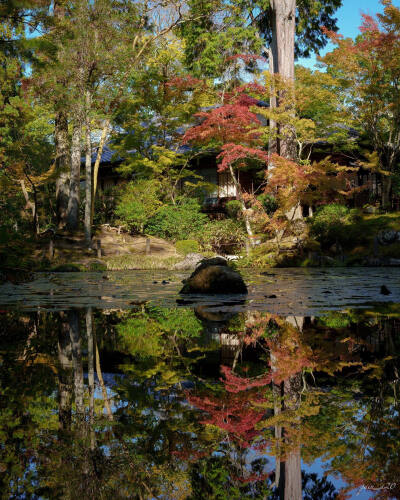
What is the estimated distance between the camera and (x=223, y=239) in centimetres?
1900

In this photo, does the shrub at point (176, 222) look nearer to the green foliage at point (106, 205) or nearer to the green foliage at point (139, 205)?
the green foliage at point (139, 205)

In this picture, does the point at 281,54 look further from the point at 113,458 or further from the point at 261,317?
the point at 113,458

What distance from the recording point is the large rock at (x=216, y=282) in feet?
25.1

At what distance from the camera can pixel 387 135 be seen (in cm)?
1978

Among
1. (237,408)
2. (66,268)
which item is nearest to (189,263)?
(66,268)

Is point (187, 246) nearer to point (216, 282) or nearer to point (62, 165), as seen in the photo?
point (62, 165)

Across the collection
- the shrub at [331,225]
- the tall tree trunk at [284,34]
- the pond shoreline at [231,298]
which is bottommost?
the pond shoreline at [231,298]

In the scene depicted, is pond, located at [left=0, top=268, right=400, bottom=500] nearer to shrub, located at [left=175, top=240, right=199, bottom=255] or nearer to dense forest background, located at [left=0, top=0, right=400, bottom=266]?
dense forest background, located at [left=0, top=0, right=400, bottom=266]

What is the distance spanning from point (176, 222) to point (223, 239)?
232 centimetres

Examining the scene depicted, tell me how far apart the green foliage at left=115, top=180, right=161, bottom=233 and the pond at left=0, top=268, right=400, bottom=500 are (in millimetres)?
15756

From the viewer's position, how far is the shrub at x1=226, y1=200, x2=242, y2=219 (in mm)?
20669

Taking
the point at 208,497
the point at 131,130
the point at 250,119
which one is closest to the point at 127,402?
the point at 208,497

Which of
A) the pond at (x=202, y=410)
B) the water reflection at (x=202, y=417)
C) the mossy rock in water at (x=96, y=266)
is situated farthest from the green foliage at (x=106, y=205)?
the water reflection at (x=202, y=417)

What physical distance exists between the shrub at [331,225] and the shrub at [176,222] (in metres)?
5.00
